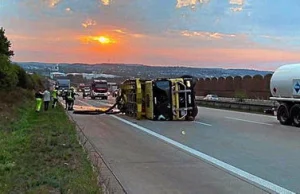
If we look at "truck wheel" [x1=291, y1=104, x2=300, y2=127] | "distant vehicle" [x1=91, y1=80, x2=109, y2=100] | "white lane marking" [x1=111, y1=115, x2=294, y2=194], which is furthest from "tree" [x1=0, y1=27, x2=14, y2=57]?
"distant vehicle" [x1=91, y1=80, x2=109, y2=100]

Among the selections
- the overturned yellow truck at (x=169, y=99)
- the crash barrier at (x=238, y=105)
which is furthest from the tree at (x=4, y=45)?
the crash barrier at (x=238, y=105)

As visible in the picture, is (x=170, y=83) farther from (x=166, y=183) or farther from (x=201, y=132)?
(x=166, y=183)

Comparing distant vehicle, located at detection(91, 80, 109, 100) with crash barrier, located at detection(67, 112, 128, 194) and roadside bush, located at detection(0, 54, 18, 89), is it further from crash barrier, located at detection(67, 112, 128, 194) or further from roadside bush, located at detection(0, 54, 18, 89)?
crash barrier, located at detection(67, 112, 128, 194)

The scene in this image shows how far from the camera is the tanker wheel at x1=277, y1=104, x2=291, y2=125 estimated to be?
24431 mm

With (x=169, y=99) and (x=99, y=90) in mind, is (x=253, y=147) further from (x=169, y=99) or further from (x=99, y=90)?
(x=99, y=90)

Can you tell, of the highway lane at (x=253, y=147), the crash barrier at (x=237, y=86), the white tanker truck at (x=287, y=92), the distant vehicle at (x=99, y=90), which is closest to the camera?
the highway lane at (x=253, y=147)

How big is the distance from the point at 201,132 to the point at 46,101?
58.2 ft

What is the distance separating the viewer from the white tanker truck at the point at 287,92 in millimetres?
23859

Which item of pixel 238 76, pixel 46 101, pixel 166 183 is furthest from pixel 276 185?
pixel 238 76

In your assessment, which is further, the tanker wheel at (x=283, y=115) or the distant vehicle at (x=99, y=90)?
the distant vehicle at (x=99, y=90)

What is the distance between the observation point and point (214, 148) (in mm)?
14414

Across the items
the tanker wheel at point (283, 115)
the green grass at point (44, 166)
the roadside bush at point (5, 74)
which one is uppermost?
the roadside bush at point (5, 74)

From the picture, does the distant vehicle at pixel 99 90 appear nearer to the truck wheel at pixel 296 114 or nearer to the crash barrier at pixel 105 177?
the truck wheel at pixel 296 114

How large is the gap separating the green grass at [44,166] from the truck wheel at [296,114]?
38.6 feet
